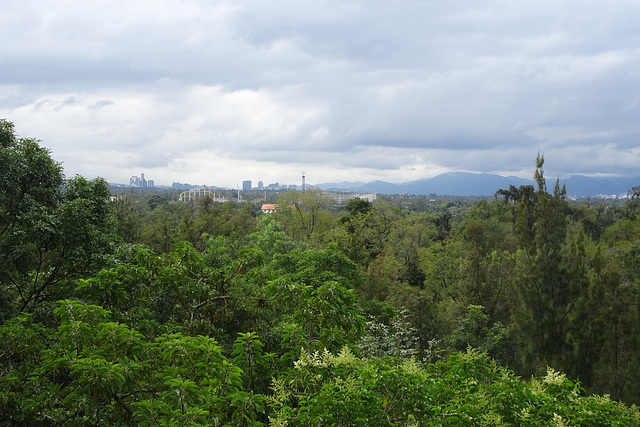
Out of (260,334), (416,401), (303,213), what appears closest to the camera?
(416,401)

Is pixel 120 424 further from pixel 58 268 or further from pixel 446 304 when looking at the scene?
pixel 446 304

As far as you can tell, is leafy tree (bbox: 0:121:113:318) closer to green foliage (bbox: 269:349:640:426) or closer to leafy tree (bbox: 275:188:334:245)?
green foliage (bbox: 269:349:640:426)

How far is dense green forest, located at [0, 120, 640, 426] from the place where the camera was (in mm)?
4031

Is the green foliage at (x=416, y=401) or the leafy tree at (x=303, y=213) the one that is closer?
the green foliage at (x=416, y=401)

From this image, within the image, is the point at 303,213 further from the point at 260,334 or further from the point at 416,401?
the point at 416,401

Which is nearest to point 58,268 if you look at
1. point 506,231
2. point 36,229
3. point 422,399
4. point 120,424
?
point 36,229

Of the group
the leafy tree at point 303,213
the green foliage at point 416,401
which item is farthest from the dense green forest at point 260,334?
the leafy tree at point 303,213

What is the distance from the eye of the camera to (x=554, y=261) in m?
12.6

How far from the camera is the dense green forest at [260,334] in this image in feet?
13.2

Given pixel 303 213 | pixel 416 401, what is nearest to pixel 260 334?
pixel 416 401

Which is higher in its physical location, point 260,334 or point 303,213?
point 303,213

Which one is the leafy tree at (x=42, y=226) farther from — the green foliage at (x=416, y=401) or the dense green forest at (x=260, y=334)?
the green foliage at (x=416, y=401)

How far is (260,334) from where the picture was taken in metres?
8.22

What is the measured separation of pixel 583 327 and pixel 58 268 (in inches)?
543
